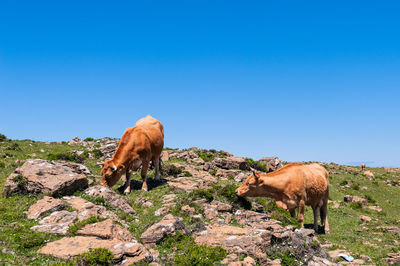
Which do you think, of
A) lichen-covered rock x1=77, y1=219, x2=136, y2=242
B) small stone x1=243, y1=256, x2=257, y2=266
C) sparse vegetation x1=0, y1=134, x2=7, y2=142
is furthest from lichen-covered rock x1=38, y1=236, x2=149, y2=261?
sparse vegetation x1=0, y1=134, x2=7, y2=142

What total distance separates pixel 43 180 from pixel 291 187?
496 inches

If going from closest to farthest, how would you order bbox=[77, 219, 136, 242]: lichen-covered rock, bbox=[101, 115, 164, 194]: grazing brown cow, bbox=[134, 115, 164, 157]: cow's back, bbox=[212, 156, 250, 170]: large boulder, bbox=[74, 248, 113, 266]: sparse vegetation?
bbox=[74, 248, 113, 266]: sparse vegetation
bbox=[77, 219, 136, 242]: lichen-covered rock
bbox=[101, 115, 164, 194]: grazing brown cow
bbox=[134, 115, 164, 157]: cow's back
bbox=[212, 156, 250, 170]: large boulder

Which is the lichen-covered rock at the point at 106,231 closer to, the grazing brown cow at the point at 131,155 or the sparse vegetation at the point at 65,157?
the grazing brown cow at the point at 131,155

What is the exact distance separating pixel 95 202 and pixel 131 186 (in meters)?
4.60

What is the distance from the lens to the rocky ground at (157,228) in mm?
10633

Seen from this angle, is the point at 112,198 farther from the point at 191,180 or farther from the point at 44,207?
the point at 191,180

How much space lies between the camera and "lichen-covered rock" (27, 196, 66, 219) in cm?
1317

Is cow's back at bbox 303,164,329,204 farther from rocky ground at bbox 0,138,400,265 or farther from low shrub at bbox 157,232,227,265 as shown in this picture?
low shrub at bbox 157,232,227,265

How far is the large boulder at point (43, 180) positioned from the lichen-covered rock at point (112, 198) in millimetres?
816

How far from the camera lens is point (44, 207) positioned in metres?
13.5

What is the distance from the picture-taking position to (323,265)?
1160 centimetres

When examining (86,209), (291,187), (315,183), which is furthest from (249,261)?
(315,183)

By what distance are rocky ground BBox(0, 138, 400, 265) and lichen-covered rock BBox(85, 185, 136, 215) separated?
5 cm

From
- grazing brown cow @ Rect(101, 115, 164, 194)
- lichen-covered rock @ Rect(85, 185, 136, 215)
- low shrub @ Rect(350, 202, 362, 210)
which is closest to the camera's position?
lichen-covered rock @ Rect(85, 185, 136, 215)
